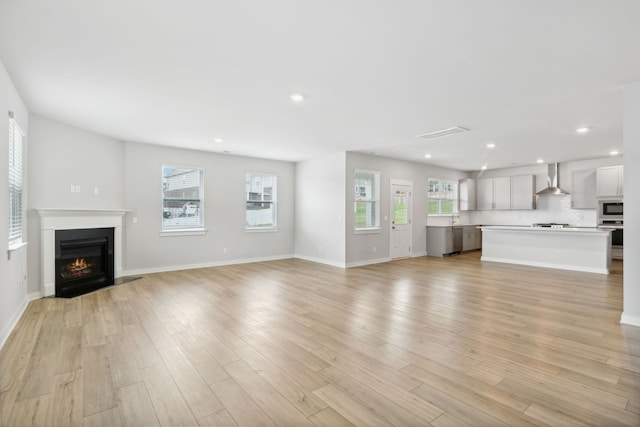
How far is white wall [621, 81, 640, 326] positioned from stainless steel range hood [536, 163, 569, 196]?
6073 mm

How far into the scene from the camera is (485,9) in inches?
85.0

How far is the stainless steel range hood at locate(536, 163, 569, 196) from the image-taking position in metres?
8.64

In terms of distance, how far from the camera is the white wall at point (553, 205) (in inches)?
330

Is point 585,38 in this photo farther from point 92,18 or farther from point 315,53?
point 92,18

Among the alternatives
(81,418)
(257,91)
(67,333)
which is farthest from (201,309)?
(257,91)

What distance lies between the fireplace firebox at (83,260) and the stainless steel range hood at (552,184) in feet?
35.1

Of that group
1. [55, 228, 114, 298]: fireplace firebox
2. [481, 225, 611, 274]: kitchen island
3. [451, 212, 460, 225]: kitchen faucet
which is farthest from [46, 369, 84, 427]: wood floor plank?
[451, 212, 460, 225]: kitchen faucet

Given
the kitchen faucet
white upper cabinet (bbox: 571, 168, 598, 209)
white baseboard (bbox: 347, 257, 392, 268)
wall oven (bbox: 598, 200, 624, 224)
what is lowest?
white baseboard (bbox: 347, 257, 392, 268)

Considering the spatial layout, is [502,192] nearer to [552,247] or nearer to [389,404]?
[552,247]

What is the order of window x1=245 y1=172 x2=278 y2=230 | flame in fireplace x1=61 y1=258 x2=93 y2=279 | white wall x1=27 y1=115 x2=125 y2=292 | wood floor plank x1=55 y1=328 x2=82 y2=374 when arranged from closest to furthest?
1. wood floor plank x1=55 y1=328 x2=82 y2=374
2. white wall x1=27 y1=115 x2=125 y2=292
3. flame in fireplace x1=61 y1=258 x2=93 y2=279
4. window x1=245 y1=172 x2=278 y2=230

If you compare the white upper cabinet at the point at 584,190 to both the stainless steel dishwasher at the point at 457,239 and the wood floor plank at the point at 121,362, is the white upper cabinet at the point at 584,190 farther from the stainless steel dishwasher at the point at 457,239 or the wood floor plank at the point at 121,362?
the wood floor plank at the point at 121,362

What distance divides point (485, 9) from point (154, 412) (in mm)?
3451

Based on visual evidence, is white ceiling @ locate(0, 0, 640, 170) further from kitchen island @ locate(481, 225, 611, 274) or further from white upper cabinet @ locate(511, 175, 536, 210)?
white upper cabinet @ locate(511, 175, 536, 210)

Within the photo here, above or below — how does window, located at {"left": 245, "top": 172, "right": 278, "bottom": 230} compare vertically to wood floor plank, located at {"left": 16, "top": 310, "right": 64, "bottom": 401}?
above
